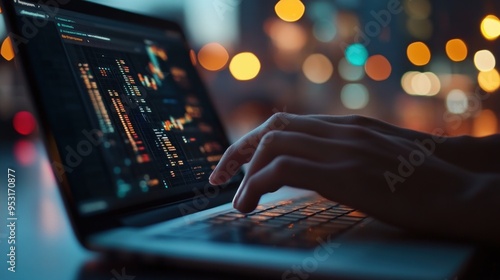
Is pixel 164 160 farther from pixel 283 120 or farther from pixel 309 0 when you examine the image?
pixel 309 0

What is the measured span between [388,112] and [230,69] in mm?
2137

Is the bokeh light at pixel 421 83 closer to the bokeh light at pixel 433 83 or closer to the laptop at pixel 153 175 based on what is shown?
the bokeh light at pixel 433 83

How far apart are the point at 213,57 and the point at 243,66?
1.22ft

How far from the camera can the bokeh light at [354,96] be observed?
7.13 meters

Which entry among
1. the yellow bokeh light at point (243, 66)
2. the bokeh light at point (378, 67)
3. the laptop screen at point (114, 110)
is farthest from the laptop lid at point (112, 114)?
the bokeh light at point (378, 67)

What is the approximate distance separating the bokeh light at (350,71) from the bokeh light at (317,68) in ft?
0.65

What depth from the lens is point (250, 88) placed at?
21.5ft

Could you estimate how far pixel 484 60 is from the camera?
14.9 feet

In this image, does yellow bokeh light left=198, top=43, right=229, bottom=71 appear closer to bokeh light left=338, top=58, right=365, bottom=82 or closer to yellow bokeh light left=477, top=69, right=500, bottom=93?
bokeh light left=338, top=58, right=365, bottom=82

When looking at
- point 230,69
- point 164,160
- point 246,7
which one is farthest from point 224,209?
point 246,7

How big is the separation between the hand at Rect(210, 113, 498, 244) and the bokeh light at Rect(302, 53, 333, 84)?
644 centimetres

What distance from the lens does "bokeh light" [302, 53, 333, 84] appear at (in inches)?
276

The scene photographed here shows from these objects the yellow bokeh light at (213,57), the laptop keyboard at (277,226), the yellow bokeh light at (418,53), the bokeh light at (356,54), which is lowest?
the laptop keyboard at (277,226)

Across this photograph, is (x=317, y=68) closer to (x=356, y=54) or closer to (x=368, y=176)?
A: (x=356, y=54)
